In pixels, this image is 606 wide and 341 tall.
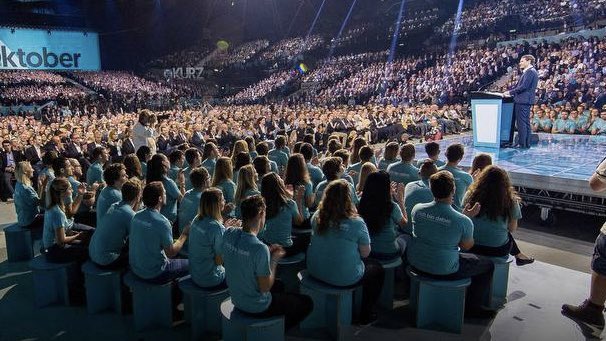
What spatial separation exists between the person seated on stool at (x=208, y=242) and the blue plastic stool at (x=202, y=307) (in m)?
0.06

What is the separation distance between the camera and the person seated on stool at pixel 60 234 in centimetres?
406

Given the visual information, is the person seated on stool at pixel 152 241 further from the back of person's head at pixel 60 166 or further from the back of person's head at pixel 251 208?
the back of person's head at pixel 60 166

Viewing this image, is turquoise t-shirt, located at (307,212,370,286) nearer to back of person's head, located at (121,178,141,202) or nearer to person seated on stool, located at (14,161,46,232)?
back of person's head, located at (121,178,141,202)

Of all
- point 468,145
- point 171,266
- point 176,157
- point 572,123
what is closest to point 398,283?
point 171,266

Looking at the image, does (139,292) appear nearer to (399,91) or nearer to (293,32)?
(399,91)

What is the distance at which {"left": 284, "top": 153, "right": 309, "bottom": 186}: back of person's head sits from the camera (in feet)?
15.3

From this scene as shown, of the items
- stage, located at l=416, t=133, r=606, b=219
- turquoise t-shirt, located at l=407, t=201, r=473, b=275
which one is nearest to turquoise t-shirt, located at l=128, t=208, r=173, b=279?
turquoise t-shirt, located at l=407, t=201, r=473, b=275

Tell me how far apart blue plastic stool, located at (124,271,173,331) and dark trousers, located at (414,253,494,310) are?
1.96 meters

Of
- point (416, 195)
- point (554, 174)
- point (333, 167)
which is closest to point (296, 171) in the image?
point (333, 167)

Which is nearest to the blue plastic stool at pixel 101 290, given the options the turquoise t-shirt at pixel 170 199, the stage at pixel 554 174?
the turquoise t-shirt at pixel 170 199

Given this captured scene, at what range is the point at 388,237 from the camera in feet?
12.2

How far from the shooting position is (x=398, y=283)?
4.42 metres

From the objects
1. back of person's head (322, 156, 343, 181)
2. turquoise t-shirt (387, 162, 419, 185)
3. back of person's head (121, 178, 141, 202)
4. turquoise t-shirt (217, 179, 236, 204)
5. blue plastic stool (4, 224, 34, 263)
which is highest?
back of person's head (322, 156, 343, 181)

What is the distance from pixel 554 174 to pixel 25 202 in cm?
658
